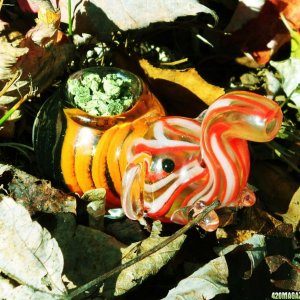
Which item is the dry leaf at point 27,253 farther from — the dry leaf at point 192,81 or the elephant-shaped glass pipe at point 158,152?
the dry leaf at point 192,81

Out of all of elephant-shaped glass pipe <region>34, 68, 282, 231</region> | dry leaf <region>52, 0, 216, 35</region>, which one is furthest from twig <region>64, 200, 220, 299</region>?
dry leaf <region>52, 0, 216, 35</region>

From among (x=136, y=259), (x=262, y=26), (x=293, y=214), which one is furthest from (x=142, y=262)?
(x=262, y=26)

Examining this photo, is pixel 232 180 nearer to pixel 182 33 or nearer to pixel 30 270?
pixel 30 270

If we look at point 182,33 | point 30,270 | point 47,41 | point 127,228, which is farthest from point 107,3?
point 30,270

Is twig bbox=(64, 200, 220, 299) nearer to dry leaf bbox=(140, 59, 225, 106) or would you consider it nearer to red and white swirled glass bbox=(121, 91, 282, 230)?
red and white swirled glass bbox=(121, 91, 282, 230)

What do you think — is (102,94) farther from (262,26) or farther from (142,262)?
(262,26)

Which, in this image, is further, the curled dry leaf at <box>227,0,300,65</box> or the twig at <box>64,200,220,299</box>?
the curled dry leaf at <box>227,0,300,65</box>
